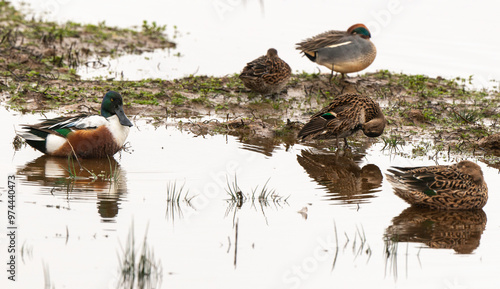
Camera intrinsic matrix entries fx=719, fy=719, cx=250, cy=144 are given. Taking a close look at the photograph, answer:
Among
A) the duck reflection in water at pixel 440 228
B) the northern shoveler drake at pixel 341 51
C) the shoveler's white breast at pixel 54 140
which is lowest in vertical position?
the duck reflection in water at pixel 440 228

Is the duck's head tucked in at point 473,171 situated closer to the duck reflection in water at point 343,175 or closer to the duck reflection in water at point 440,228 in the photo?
the duck reflection in water at point 440,228

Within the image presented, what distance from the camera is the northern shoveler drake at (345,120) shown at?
29.0ft

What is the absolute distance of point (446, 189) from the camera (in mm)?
6949

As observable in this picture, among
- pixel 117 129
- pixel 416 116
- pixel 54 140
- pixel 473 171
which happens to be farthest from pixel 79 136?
pixel 416 116

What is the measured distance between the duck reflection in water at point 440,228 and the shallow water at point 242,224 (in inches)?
0.7

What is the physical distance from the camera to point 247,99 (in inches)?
419

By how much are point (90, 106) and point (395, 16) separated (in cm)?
865

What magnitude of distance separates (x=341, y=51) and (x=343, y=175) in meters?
3.62

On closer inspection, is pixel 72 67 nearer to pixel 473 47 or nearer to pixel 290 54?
pixel 290 54

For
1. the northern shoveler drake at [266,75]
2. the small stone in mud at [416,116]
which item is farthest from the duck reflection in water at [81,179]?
the small stone in mud at [416,116]

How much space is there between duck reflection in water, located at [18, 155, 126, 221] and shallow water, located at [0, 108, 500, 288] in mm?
19

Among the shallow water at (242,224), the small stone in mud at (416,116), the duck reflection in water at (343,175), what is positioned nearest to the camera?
the shallow water at (242,224)

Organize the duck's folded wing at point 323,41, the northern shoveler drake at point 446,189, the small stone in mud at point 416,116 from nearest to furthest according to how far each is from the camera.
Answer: the northern shoveler drake at point 446,189
the small stone in mud at point 416,116
the duck's folded wing at point 323,41

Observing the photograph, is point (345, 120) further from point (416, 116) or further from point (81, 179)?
point (81, 179)
